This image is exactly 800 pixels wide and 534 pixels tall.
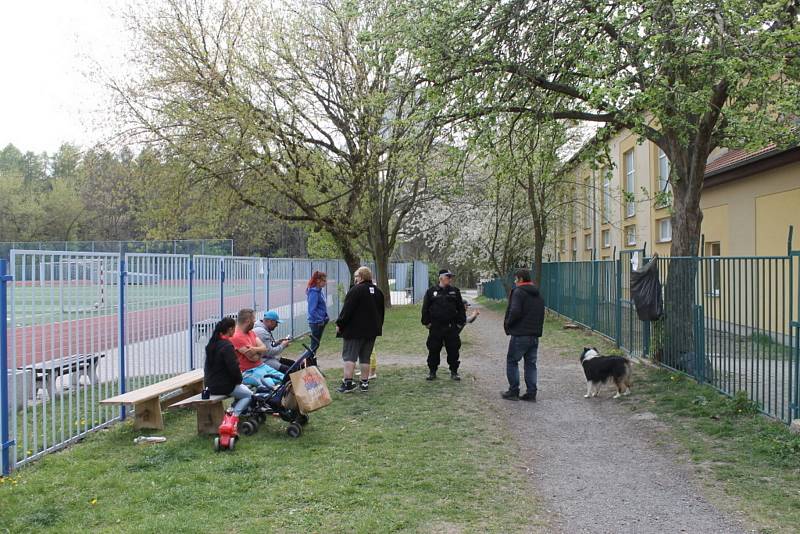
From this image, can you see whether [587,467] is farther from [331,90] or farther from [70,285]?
[331,90]

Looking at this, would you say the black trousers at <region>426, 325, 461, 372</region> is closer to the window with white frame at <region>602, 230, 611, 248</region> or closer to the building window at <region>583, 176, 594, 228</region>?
the building window at <region>583, 176, 594, 228</region>

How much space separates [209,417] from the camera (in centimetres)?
726

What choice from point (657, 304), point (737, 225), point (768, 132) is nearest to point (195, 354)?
point (657, 304)

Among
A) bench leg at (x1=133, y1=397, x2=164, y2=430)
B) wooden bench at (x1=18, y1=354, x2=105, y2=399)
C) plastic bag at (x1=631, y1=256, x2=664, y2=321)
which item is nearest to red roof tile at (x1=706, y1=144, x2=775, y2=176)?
plastic bag at (x1=631, y1=256, x2=664, y2=321)

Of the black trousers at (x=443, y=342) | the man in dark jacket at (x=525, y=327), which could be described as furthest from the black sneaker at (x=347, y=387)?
the man in dark jacket at (x=525, y=327)

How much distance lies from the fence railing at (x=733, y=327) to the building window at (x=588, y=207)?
16.8m

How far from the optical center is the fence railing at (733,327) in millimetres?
7461

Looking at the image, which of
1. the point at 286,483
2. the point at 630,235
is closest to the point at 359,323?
the point at 286,483

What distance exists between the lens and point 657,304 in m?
10.8

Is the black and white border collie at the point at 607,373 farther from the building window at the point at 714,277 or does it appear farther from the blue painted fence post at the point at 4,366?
the blue painted fence post at the point at 4,366

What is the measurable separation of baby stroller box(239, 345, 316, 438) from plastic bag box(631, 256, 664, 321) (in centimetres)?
593

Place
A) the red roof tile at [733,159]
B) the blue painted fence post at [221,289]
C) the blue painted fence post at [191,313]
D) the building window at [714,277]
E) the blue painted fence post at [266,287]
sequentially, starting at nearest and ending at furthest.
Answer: the building window at [714,277]
the blue painted fence post at [191,313]
the blue painted fence post at [221,289]
the blue painted fence post at [266,287]
the red roof tile at [733,159]

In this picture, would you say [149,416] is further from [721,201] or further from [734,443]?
[721,201]

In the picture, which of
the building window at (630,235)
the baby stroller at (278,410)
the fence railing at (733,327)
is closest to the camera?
the baby stroller at (278,410)
